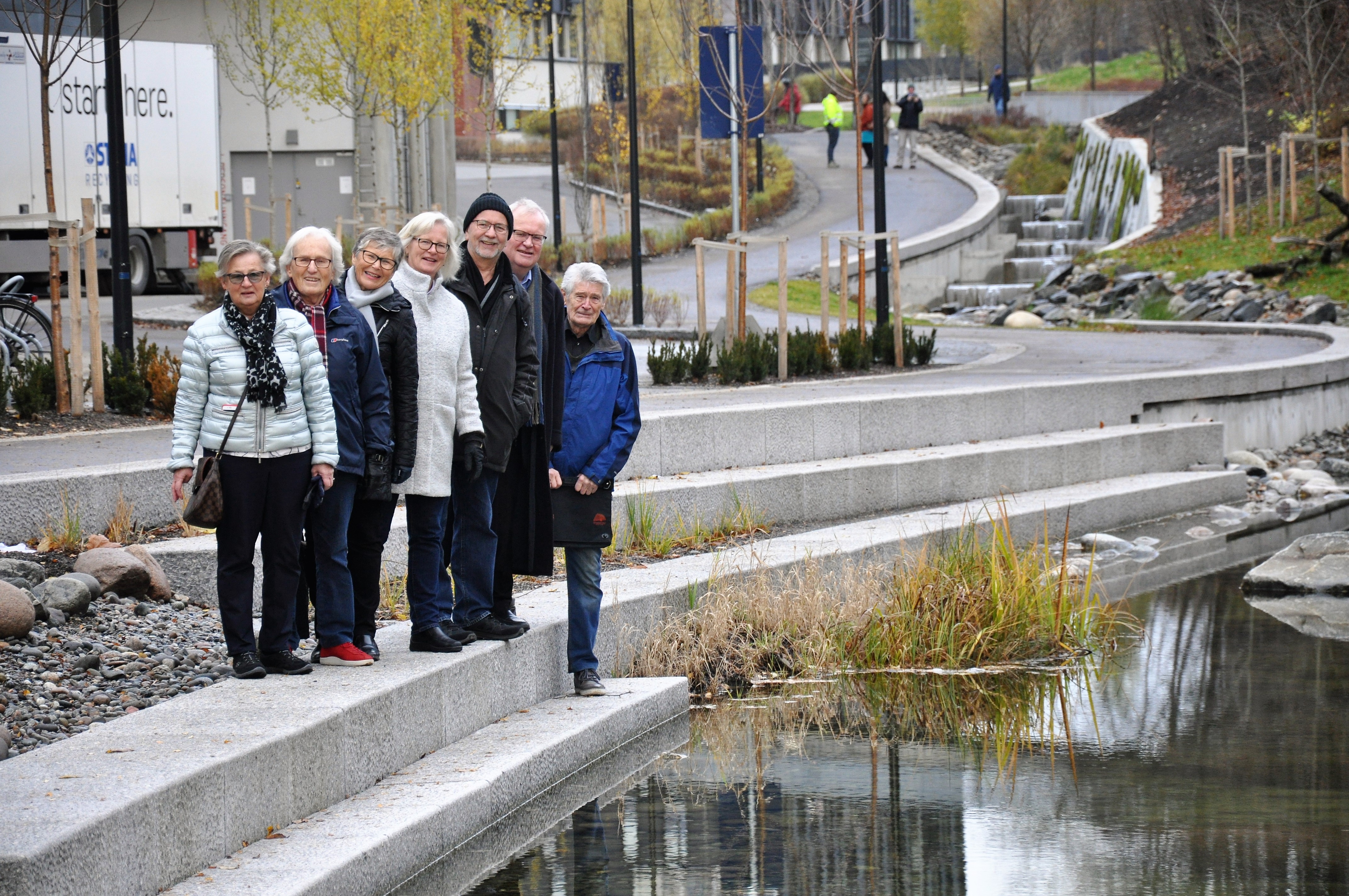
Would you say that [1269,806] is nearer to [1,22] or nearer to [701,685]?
[701,685]

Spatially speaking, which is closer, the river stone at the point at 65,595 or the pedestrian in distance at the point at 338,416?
the pedestrian in distance at the point at 338,416

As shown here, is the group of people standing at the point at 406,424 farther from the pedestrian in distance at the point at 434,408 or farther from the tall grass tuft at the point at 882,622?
the tall grass tuft at the point at 882,622

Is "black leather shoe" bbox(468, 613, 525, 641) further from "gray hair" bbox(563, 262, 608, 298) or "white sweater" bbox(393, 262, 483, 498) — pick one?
"gray hair" bbox(563, 262, 608, 298)

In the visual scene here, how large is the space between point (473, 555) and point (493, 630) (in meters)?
0.31

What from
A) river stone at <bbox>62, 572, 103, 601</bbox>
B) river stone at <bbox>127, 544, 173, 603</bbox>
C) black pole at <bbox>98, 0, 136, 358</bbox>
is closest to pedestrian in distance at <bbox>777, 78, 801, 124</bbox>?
black pole at <bbox>98, 0, 136, 358</bbox>

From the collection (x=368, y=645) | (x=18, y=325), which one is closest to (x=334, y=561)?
(x=368, y=645)

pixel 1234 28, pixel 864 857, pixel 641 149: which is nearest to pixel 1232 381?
pixel 864 857

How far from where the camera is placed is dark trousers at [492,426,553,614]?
6.33m

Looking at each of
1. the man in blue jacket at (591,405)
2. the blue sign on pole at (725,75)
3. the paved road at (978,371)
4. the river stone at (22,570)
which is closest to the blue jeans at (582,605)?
the man in blue jacket at (591,405)

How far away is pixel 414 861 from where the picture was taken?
16.5ft

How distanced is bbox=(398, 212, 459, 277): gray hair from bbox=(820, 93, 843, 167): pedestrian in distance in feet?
133

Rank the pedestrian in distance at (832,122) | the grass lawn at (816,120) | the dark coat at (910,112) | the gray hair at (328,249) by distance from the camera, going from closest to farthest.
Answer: the gray hair at (328,249), the dark coat at (910,112), the pedestrian in distance at (832,122), the grass lawn at (816,120)

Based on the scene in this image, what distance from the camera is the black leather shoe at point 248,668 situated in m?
5.48

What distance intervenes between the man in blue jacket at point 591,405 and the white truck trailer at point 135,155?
62.3 feet
